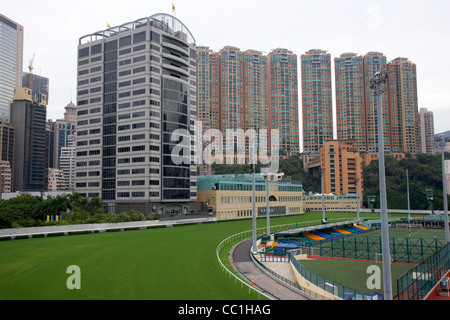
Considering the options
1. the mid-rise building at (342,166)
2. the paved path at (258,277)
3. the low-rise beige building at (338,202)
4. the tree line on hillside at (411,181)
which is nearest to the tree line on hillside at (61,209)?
the paved path at (258,277)

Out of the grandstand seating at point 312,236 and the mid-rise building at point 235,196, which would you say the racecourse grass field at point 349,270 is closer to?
the grandstand seating at point 312,236

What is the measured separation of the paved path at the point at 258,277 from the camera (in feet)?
83.0

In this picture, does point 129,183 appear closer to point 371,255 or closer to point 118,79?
point 118,79

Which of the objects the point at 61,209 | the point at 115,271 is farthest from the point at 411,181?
the point at 115,271

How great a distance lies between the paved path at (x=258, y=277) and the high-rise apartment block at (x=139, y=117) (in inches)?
1912

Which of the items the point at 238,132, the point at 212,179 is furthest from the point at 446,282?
the point at 238,132

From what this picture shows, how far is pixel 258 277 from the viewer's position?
30.8 meters

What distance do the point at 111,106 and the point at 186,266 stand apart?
7331 cm

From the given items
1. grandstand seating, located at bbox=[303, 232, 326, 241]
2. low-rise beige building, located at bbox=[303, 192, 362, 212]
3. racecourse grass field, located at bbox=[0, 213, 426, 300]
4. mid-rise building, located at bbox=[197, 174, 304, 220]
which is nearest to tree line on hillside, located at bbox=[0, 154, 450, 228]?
mid-rise building, located at bbox=[197, 174, 304, 220]

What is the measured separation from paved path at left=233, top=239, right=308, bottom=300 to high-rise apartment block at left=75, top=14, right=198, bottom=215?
159 ft

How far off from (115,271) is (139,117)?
64111 millimetres

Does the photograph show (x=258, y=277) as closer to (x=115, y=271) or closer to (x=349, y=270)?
(x=115, y=271)

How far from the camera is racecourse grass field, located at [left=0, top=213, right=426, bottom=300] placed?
77.9 feet

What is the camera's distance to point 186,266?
107 ft
